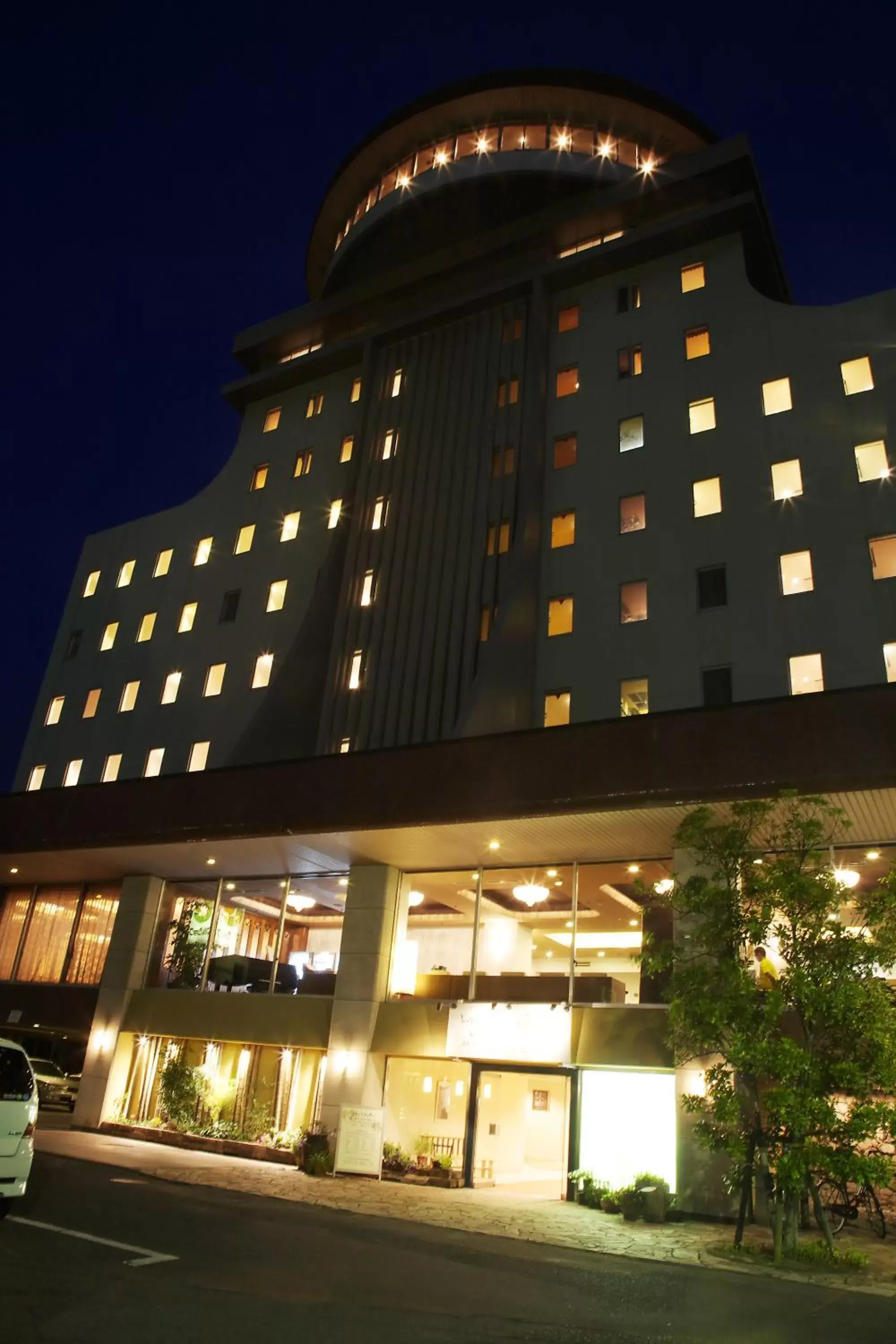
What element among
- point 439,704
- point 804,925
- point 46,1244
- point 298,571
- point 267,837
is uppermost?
point 298,571

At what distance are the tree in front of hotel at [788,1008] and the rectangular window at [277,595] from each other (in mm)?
22050

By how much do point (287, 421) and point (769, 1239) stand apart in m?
32.8

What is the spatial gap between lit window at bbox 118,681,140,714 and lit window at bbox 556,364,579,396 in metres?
19.2

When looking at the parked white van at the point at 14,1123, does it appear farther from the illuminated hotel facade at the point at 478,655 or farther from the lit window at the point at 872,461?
the lit window at the point at 872,461

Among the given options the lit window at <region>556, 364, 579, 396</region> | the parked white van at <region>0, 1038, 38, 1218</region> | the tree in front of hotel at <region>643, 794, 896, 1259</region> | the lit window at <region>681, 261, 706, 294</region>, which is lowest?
the parked white van at <region>0, 1038, 38, 1218</region>

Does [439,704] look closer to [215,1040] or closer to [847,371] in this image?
[215,1040]

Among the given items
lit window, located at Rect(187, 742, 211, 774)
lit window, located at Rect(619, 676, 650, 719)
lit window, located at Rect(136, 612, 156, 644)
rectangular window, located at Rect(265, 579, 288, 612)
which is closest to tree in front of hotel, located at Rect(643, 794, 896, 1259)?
lit window, located at Rect(619, 676, 650, 719)

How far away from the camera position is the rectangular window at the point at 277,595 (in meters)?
33.6

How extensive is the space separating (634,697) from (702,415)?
9264 mm

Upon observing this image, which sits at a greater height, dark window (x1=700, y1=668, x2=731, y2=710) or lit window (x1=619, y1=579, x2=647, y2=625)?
lit window (x1=619, y1=579, x2=647, y2=625)

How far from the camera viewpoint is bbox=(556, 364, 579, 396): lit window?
103ft

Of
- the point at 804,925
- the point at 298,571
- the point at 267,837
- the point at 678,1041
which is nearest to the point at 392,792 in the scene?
the point at 267,837

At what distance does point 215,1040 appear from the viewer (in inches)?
931

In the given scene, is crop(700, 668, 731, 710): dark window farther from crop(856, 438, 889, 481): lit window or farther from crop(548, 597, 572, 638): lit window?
crop(856, 438, 889, 481): lit window
